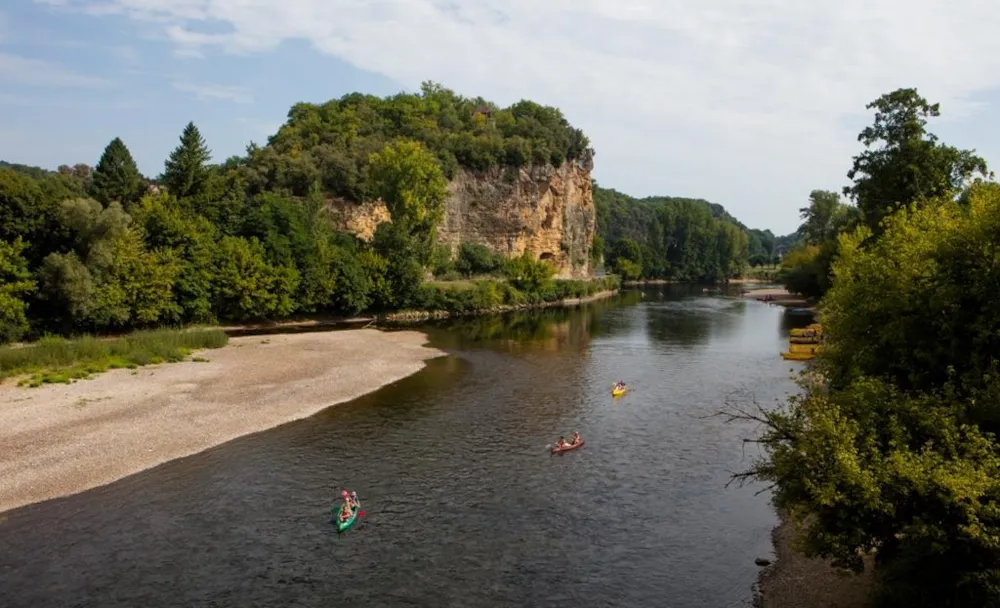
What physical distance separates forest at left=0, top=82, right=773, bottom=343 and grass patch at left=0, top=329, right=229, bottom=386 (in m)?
5.74

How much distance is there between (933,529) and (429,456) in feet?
63.2

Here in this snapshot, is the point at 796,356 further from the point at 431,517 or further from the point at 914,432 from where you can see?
the point at 914,432

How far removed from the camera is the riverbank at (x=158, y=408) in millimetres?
24594

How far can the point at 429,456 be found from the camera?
27719 mm

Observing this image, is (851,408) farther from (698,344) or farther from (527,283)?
(527,283)

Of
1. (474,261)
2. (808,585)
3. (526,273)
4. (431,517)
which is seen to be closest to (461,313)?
(474,261)

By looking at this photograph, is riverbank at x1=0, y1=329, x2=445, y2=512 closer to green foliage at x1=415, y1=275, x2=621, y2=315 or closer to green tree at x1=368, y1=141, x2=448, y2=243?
green foliage at x1=415, y1=275, x2=621, y2=315

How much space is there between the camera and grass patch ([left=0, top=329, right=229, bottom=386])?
35.8 meters

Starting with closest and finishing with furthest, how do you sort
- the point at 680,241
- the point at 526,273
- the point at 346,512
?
1. the point at 346,512
2. the point at 526,273
3. the point at 680,241

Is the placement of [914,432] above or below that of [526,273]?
below

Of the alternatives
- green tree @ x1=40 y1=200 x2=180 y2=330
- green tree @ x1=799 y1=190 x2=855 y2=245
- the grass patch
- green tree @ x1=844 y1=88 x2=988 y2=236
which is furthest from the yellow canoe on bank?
green tree @ x1=799 y1=190 x2=855 y2=245

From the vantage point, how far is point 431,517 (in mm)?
21844

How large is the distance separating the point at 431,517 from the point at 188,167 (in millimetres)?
56829

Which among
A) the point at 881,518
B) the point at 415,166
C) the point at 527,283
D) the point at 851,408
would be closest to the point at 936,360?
the point at 851,408
